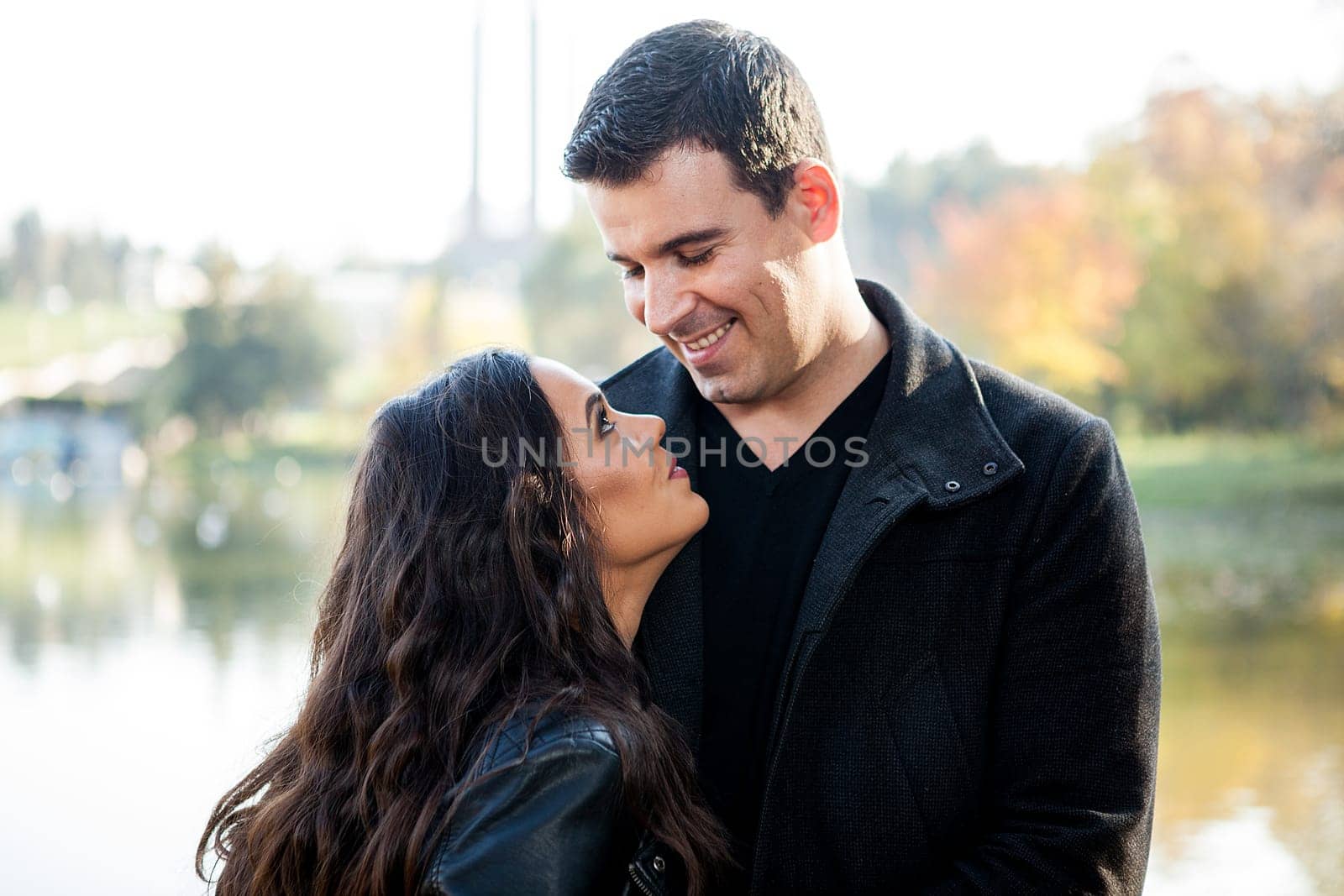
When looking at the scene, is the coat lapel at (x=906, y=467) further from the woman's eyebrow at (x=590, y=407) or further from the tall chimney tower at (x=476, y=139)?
the tall chimney tower at (x=476, y=139)

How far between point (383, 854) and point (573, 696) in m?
0.26

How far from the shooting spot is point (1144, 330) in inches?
518

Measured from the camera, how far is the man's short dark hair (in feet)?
5.33

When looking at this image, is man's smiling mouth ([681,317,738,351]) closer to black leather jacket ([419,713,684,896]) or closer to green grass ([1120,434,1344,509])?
black leather jacket ([419,713,684,896])

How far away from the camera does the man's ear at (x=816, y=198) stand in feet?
5.61

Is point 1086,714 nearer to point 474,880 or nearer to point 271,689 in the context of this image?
point 474,880

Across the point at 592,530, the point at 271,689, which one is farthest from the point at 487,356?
the point at 271,689

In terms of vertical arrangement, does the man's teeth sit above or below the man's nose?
below

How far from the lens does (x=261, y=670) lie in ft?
25.0

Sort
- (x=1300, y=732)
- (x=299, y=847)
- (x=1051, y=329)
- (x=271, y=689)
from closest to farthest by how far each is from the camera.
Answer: (x=299, y=847)
(x=1300, y=732)
(x=271, y=689)
(x=1051, y=329)

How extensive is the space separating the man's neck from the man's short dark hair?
205mm
